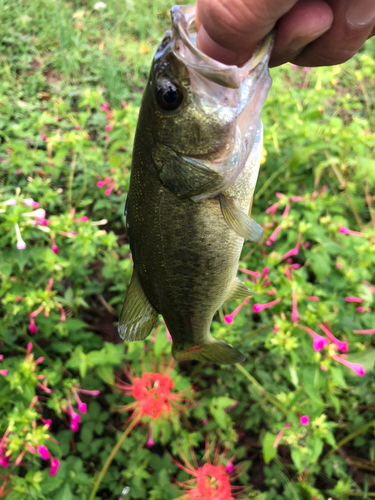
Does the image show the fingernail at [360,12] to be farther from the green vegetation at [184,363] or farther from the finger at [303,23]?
the green vegetation at [184,363]

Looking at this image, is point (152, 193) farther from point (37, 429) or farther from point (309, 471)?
point (309, 471)

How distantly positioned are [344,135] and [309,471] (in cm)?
213

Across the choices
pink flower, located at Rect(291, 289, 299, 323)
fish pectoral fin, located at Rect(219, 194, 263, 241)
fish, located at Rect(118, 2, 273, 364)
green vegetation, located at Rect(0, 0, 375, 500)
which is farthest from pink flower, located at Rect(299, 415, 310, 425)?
fish pectoral fin, located at Rect(219, 194, 263, 241)

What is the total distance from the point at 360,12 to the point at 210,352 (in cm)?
117

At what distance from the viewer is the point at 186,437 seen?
5.90 feet

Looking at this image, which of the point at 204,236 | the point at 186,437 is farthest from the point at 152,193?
the point at 186,437

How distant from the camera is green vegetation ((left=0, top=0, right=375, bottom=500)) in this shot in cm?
144

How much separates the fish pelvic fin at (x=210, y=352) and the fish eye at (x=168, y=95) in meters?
0.85

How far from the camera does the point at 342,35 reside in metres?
A: 0.92

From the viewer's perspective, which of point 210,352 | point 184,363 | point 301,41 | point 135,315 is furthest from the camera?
point 184,363

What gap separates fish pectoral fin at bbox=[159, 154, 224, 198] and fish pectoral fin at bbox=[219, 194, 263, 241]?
7cm

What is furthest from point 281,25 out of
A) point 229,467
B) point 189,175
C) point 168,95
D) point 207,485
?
point 229,467

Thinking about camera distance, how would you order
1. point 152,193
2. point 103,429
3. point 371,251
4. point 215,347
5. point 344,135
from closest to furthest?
point 152,193
point 215,347
point 371,251
point 103,429
point 344,135

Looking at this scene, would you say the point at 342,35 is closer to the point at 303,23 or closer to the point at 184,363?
the point at 303,23
